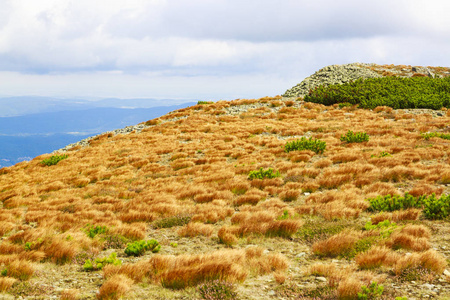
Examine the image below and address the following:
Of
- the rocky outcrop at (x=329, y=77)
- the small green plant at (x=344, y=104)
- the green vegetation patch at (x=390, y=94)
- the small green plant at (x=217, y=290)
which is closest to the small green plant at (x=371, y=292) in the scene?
the small green plant at (x=217, y=290)

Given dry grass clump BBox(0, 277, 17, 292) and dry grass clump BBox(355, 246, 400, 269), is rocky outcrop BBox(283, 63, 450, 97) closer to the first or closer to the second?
dry grass clump BBox(355, 246, 400, 269)

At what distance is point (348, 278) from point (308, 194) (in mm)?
6272

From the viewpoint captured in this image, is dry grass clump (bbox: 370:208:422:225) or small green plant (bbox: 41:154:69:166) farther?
small green plant (bbox: 41:154:69:166)

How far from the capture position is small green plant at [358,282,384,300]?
4.56 meters

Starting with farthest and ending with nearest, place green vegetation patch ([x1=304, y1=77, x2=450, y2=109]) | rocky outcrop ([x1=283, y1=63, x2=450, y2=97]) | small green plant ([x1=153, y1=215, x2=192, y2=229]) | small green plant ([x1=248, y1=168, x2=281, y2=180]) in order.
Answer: rocky outcrop ([x1=283, y1=63, x2=450, y2=97]) < green vegetation patch ([x1=304, y1=77, x2=450, y2=109]) < small green plant ([x1=248, y1=168, x2=281, y2=180]) < small green plant ([x1=153, y1=215, x2=192, y2=229])

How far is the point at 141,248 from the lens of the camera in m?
7.24

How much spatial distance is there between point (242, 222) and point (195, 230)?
1283 mm

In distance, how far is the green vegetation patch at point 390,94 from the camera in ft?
99.9

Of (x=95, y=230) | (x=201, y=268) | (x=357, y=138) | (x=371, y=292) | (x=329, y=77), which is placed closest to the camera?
(x=371, y=292)

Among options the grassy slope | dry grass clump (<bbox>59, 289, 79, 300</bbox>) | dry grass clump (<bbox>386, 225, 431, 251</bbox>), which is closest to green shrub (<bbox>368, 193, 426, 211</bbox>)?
the grassy slope

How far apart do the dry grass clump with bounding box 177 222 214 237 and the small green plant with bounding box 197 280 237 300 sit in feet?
10.1

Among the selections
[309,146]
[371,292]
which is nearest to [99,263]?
[371,292]

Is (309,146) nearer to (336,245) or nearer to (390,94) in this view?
(336,245)

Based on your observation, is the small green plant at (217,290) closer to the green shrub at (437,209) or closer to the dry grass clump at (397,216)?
the dry grass clump at (397,216)
